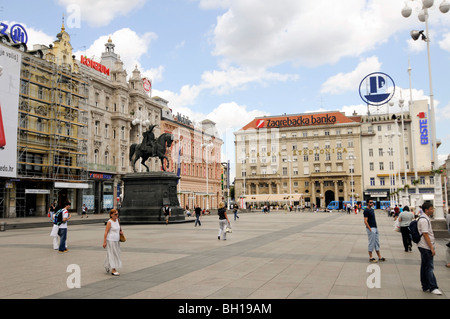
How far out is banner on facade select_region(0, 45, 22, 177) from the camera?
3506cm

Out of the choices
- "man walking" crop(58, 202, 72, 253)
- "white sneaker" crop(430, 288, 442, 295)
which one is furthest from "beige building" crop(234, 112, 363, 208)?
"white sneaker" crop(430, 288, 442, 295)

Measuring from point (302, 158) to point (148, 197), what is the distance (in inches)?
2830

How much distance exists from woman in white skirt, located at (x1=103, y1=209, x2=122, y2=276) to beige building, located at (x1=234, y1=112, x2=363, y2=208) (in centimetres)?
7846

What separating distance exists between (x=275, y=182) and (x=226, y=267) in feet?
282

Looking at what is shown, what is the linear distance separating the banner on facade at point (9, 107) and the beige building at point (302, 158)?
5772cm

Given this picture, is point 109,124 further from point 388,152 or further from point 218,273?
point 388,152

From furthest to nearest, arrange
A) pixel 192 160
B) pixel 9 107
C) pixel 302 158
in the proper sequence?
pixel 302 158 < pixel 192 160 < pixel 9 107

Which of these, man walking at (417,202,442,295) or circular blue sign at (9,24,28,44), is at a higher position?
circular blue sign at (9,24,28,44)

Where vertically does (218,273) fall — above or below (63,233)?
below

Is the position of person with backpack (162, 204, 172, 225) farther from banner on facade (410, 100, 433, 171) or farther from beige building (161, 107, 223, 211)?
banner on facade (410, 100, 433, 171)

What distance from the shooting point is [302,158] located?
95.1m

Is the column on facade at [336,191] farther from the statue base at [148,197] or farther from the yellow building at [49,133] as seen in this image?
the statue base at [148,197]

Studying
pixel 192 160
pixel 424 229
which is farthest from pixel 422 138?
pixel 424 229

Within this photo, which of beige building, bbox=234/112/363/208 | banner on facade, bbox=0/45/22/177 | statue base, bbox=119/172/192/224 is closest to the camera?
statue base, bbox=119/172/192/224
